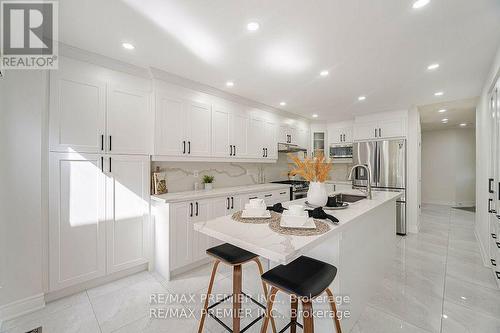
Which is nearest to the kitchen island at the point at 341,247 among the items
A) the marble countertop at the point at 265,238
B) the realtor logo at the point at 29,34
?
the marble countertop at the point at 265,238

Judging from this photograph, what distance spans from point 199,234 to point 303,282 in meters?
1.87

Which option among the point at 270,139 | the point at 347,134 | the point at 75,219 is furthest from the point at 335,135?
the point at 75,219

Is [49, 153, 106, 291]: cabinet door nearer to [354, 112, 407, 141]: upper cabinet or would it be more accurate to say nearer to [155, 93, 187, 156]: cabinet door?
[155, 93, 187, 156]: cabinet door

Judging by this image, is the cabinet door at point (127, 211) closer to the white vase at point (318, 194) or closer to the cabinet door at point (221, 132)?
the cabinet door at point (221, 132)

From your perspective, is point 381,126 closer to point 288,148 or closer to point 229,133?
point 288,148

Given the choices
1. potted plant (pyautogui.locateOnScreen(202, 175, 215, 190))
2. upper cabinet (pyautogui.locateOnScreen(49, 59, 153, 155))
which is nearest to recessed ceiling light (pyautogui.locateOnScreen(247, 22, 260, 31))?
upper cabinet (pyautogui.locateOnScreen(49, 59, 153, 155))

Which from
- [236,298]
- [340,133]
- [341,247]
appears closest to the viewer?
[236,298]

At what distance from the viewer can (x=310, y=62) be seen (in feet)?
7.90

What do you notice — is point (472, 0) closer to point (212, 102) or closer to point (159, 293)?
point (212, 102)

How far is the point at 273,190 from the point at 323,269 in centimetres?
248

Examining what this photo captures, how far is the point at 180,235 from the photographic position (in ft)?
8.44

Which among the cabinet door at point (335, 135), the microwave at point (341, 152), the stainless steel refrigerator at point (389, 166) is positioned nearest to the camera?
the stainless steel refrigerator at point (389, 166)

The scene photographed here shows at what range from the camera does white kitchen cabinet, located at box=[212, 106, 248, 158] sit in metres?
3.31

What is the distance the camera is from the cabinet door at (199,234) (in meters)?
2.70
